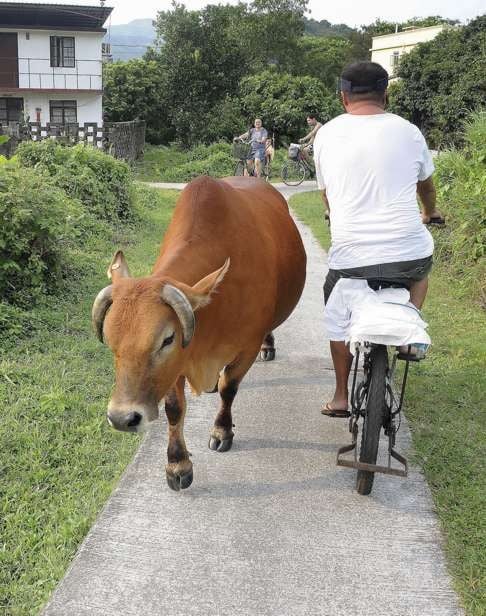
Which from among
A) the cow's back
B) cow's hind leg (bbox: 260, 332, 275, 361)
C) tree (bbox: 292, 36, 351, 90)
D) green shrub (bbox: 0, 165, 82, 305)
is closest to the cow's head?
the cow's back

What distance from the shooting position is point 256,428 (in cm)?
442

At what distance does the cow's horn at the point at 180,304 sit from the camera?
2820 millimetres

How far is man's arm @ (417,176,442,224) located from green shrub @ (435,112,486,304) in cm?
349

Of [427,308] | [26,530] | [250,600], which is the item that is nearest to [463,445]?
[250,600]

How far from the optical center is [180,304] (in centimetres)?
282

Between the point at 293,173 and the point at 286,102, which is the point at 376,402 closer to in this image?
the point at 293,173

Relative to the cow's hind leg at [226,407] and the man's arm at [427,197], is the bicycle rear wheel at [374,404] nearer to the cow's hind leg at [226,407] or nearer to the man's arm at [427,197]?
the cow's hind leg at [226,407]

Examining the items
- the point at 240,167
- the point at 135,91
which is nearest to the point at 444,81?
the point at 135,91

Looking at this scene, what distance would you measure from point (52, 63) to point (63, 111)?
76.5 inches

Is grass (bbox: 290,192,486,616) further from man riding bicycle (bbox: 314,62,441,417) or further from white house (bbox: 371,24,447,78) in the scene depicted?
white house (bbox: 371,24,447,78)

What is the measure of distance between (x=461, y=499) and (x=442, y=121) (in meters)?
A: 27.2

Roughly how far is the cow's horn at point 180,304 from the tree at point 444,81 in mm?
24068

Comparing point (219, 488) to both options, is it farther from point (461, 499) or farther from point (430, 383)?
point (430, 383)

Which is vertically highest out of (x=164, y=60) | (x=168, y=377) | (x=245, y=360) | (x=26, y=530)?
(x=164, y=60)
